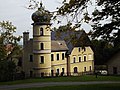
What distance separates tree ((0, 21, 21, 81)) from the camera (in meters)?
49.8

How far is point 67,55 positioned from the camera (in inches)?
2719

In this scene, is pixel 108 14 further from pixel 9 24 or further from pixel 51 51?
pixel 51 51

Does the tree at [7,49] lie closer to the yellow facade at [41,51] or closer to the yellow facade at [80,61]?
the yellow facade at [41,51]

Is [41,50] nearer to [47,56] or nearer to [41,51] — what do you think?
[41,51]

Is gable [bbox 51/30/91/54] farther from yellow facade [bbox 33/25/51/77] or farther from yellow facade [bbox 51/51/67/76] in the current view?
yellow facade [bbox 51/51/67/76]

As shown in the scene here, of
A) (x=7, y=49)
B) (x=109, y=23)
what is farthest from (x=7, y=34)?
(x=109, y=23)

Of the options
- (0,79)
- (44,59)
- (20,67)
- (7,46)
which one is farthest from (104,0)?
(20,67)

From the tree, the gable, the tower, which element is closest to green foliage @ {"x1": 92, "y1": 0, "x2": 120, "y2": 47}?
the gable

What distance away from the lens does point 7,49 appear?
57.1m

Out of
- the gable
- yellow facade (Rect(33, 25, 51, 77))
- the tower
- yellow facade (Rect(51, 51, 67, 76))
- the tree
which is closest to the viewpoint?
the gable

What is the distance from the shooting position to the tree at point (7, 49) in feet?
163

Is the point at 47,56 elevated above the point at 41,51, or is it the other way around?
the point at 41,51

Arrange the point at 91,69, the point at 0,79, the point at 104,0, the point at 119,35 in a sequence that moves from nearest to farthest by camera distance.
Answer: the point at 104,0, the point at 119,35, the point at 0,79, the point at 91,69

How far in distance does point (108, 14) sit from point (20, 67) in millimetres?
51712
